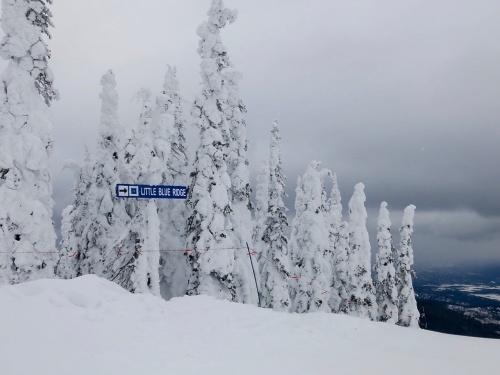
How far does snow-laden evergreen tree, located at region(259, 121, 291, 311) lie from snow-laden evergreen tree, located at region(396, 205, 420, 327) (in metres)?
16.1

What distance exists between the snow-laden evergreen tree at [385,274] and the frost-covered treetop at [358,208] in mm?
3256

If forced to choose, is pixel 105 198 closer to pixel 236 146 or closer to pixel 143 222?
pixel 143 222

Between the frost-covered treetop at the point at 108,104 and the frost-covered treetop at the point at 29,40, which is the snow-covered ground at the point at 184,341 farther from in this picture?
the frost-covered treetop at the point at 108,104

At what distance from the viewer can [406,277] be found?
Answer: 37906mm

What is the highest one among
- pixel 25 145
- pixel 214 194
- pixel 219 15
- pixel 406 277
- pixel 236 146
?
pixel 219 15

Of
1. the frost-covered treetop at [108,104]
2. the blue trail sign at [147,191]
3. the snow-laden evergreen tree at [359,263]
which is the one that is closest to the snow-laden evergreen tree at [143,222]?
the blue trail sign at [147,191]

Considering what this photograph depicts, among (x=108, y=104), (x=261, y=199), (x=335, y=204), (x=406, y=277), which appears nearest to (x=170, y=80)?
(x=108, y=104)

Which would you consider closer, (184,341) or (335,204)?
(184,341)

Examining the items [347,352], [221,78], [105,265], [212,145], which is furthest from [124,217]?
[347,352]

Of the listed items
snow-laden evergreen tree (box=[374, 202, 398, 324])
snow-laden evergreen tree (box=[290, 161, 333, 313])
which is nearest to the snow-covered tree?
snow-laden evergreen tree (box=[290, 161, 333, 313])

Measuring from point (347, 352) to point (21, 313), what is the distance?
8.51 metres

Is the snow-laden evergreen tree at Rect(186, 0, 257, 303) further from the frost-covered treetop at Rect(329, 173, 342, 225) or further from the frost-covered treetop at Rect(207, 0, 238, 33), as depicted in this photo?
the frost-covered treetop at Rect(329, 173, 342, 225)

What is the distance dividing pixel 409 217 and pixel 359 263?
8488 millimetres

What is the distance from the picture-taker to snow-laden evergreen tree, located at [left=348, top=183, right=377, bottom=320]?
115 feet
